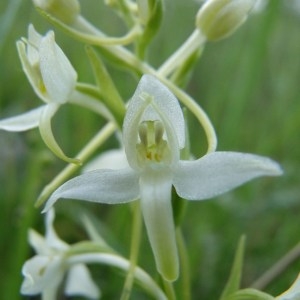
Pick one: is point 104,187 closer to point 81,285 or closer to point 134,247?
point 134,247

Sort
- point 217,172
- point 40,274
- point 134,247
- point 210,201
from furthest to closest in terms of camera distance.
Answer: point 210,201, point 40,274, point 134,247, point 217,172

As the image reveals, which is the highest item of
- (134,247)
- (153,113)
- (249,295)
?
(153,113)

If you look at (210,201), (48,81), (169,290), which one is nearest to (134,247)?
(169,290)

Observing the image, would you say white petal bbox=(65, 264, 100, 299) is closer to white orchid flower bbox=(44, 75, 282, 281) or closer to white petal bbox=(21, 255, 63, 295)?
white petal bbox=(21, 255, 63, 295)

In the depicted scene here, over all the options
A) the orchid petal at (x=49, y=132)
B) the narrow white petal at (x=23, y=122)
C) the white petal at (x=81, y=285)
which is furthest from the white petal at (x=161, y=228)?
the white petal at (x=81, y=285)

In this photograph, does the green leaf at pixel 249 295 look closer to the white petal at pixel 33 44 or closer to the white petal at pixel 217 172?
the white petal at pixel 217 172

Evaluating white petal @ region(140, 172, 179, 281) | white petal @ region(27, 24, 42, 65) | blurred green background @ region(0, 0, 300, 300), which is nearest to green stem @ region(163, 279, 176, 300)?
white petal @ region(140, 172, 179, 281)

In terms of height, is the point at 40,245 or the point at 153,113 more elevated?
the point at 153,113

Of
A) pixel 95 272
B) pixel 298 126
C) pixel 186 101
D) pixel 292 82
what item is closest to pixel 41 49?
pixel 186 101
